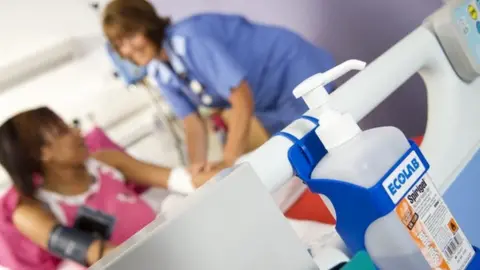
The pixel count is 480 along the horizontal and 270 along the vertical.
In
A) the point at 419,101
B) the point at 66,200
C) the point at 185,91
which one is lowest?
the point at 419,101

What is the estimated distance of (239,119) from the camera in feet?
4.66

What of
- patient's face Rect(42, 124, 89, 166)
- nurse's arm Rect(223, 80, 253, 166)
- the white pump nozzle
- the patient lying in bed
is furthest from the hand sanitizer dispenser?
patient's face Rect(42, 124, 89, 166)

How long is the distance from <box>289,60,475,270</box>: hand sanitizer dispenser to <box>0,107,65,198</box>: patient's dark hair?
1.14 meters

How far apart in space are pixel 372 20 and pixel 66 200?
105cm

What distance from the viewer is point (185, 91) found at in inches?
63.8

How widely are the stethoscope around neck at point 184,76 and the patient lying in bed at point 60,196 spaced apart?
0.23m

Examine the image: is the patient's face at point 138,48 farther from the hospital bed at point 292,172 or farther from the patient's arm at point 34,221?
the hospital bed at point 292,172

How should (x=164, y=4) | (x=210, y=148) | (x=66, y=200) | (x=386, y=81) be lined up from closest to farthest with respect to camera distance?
(x=386, y=81)
(x=66, y=200)
(x=210, y=148)
(x=164, y=4)

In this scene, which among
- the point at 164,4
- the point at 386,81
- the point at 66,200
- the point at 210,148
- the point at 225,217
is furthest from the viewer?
the point at 164,4

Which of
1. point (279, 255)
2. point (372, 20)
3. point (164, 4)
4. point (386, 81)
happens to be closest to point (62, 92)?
point (164, 4)

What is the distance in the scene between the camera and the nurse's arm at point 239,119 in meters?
1.42

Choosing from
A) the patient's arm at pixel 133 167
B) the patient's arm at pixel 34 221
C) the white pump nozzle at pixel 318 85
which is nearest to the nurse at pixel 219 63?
the patient's arm at pixel 133 167

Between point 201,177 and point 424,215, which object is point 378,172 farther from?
point 201,177

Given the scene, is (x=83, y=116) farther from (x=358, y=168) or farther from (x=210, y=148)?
(x=358, y=168)
